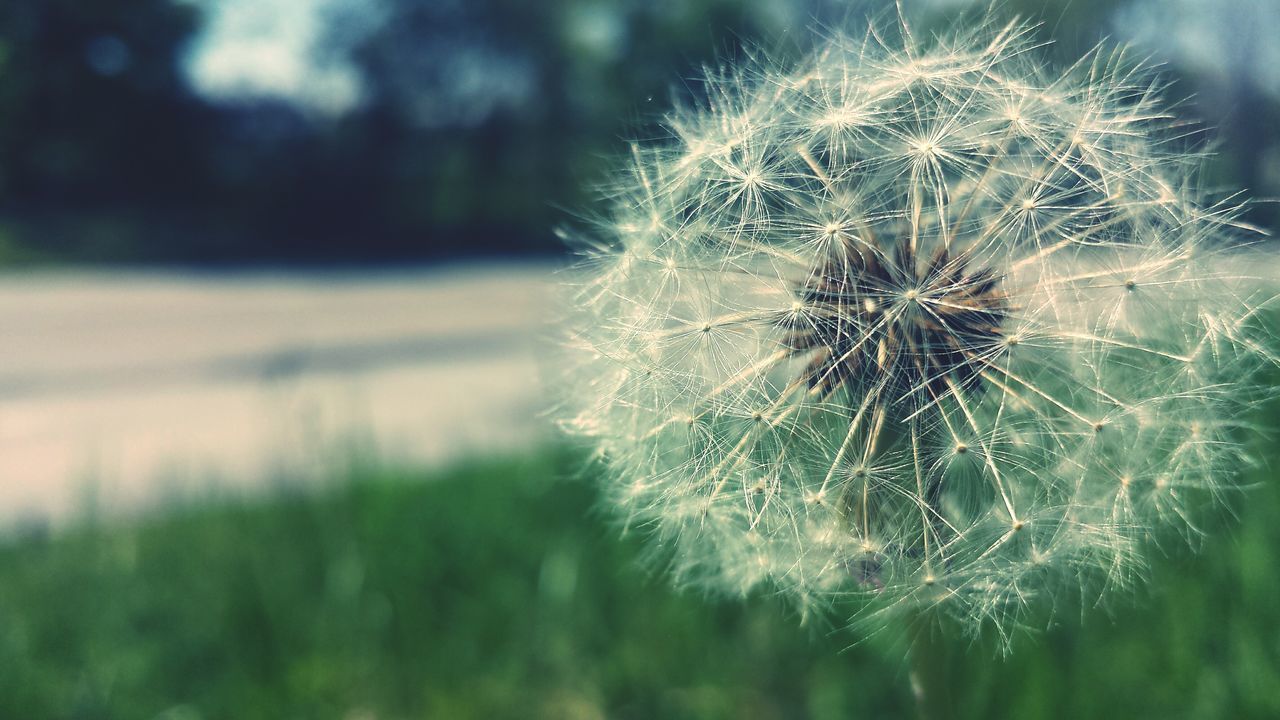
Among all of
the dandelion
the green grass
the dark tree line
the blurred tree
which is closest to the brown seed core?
the dandelion

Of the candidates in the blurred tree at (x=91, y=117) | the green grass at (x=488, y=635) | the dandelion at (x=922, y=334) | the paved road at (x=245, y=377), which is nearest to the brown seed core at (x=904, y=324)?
the dandelion at (x=922, y=334)

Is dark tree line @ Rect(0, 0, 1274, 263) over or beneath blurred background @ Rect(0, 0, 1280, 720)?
over

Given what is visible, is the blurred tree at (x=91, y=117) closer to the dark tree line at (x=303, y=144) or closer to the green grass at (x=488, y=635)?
the dark tree line at (x=303, y=144)

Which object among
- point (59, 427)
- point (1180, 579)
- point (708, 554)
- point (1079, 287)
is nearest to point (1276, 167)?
point (1180, 579)

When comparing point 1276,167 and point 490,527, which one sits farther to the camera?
point 490,527

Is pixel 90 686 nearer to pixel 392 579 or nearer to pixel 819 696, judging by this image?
pixel 392 579

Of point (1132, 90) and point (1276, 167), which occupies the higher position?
point (1276, 167)

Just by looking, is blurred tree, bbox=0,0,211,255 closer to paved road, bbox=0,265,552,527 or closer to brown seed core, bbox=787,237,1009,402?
paved road, bbox=0,265,552,527
